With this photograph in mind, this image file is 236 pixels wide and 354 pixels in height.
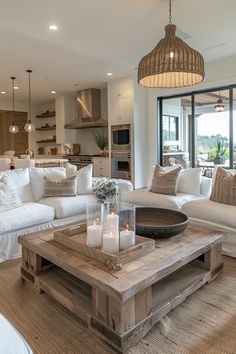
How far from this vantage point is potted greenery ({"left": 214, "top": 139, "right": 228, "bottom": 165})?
19.3 ft

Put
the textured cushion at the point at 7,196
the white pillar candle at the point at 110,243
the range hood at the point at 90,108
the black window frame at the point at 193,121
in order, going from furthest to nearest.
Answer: the range hood at the point at 90,108
the black window frame at the point at 193,121
the textured cushion at the point at 7,196
the white pillar candle at the point at 110,243

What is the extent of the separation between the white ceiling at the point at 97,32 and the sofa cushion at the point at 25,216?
94.5 inches

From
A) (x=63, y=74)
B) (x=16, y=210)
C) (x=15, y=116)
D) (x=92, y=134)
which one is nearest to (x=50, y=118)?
(x=15, y=116)

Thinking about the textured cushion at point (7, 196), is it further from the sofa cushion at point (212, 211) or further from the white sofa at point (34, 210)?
the sofa cushion at point (212, 211)

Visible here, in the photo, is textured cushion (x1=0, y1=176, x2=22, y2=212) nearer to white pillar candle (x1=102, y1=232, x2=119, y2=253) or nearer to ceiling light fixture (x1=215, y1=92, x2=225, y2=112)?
white pillar candle (x1=102, y1=232, x2=119, y2=253)

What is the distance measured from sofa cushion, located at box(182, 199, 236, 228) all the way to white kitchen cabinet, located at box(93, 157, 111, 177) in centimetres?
413

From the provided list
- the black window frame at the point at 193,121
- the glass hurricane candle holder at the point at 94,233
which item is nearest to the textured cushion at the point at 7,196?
the glass hurricane candle holder at the point at 94,233

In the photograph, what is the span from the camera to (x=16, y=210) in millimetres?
3049

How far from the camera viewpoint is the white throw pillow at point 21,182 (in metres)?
3.49

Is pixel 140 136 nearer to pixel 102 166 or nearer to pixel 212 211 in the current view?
pixel 102 166

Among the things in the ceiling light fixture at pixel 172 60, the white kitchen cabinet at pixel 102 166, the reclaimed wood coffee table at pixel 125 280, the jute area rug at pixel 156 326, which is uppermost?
the ceiling light fixture at pixel 172 60

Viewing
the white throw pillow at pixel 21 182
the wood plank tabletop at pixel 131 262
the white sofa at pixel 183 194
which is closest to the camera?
the wood plank tabletop at pixel 131 262

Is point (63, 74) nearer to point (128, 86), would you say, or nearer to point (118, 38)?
point (128, 86)

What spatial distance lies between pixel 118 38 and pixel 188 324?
13.2 ft
